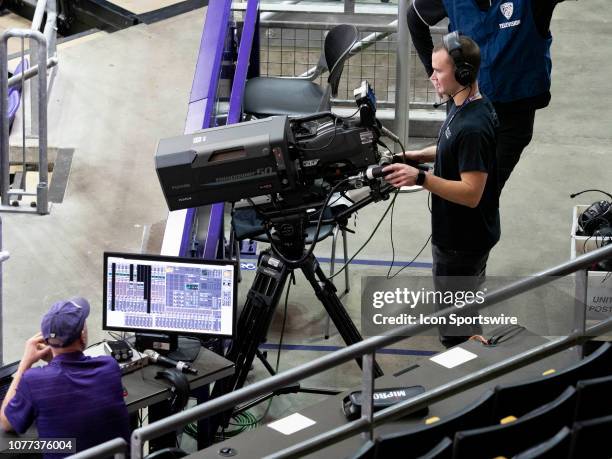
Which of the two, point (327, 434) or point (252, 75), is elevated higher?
point (252, 75)

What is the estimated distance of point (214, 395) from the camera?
5.82 metres

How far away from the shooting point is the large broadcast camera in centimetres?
517

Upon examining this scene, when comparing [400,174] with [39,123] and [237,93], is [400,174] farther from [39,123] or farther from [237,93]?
[39,123]

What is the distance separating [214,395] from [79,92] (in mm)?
3887

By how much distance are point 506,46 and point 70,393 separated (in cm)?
307

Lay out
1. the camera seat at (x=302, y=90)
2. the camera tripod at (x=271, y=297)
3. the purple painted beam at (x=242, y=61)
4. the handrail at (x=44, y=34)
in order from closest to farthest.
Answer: the camera tripod at (x=271, y=297)
the purple painted beam at (x=242, y=61)
the camera seat at (x=302, y=90)
the handrail at (x=44, y=34)

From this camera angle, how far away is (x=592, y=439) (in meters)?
4.27

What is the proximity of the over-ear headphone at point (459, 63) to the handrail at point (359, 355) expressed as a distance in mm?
1064

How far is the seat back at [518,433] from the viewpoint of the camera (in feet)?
13.5

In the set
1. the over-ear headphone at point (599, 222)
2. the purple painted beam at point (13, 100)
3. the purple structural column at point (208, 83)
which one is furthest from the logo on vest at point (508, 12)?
the purple painted beam at point (13, 100)

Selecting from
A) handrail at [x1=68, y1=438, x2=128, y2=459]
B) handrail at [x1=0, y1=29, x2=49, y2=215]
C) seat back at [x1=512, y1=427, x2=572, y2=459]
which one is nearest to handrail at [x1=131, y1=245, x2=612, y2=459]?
handrail at [x1=68, y1=438, x2=128, y2=459]

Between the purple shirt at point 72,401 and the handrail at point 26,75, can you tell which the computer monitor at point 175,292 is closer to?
the purple shirt at point 72,401

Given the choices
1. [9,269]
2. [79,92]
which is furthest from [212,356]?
[79,92]

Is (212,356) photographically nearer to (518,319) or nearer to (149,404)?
(149,404)
